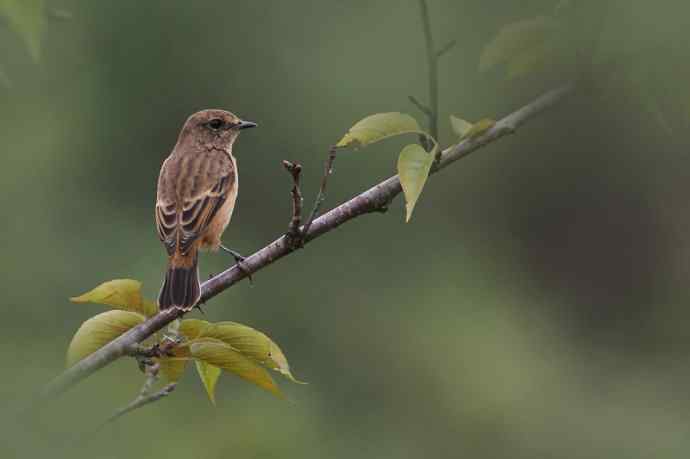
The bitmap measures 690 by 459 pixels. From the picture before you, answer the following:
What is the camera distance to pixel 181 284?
5.50 meters

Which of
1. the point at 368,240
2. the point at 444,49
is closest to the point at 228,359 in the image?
the point at 444,49

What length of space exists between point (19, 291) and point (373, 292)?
349 inches

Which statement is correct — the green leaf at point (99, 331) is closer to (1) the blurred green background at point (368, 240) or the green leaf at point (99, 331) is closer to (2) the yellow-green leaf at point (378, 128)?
(2) the yellow-green leaf at point (378, 128)

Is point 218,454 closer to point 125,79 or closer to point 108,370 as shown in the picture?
point 108,370

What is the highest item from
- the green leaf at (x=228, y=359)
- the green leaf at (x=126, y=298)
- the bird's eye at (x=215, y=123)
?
the bird's eye at (x=215, y=123)

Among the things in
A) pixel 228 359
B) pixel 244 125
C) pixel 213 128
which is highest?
pixel 213 128

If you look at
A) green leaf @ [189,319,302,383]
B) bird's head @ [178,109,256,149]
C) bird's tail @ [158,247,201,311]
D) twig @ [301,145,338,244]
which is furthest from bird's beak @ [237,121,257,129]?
green leaf @ [189,319,302,383]

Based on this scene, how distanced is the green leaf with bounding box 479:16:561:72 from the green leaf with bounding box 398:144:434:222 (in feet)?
1.65

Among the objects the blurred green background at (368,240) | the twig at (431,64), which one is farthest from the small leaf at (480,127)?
the blurred green background at (368,240)

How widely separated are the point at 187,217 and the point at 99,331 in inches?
96.7

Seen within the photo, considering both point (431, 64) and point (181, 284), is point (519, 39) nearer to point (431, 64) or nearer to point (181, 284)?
point (431, 64)

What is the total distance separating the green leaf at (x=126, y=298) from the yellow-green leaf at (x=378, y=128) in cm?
82

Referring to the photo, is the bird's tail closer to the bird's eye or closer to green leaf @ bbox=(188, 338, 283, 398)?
green leaf @ bbox=(188, 338, 283, 398)

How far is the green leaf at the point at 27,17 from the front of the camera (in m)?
2.81
